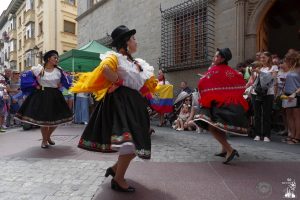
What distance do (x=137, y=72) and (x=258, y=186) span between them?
1845 millimetres

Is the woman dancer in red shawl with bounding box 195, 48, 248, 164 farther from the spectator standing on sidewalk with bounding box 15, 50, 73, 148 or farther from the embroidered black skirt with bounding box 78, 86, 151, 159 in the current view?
the spectator standing on sidewalk with bounding box 15, 50, 73, 148

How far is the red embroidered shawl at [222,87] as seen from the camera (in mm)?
5141

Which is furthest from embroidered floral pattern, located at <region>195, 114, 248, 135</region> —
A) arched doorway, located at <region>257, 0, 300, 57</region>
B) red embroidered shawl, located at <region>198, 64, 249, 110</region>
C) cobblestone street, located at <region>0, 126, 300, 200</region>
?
arched doorway, located at <region>257, 0, 300, 57</region>

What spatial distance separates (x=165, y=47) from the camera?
40.9 feet

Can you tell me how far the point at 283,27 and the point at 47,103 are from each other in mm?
9535

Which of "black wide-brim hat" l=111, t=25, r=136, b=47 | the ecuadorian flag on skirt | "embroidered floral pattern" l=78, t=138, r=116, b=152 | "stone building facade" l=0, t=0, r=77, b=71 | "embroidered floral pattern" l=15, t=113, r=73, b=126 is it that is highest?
"stone building facade" l=0, t=0, r=77, b=71

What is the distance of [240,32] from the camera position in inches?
372

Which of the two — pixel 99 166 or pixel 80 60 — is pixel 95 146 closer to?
pixel 99 166

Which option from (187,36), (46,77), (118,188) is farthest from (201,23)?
(118,188)

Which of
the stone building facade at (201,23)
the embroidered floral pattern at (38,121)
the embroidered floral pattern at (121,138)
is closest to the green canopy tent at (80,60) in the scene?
the stone building facade at (201,23)

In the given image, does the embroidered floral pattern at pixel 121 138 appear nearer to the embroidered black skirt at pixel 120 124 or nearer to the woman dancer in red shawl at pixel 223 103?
the embroidered black skirt at pixel 120 124

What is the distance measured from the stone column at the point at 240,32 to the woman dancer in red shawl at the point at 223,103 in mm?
4357

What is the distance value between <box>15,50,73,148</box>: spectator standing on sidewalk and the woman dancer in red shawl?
2.70m

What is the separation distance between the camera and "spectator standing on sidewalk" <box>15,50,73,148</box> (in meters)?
6.39
